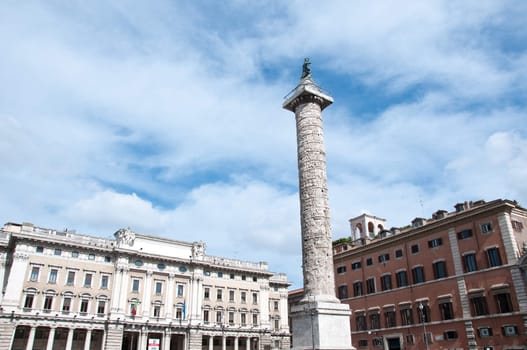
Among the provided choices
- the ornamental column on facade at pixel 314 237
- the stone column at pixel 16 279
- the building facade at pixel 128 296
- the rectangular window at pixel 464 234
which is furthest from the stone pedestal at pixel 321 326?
the stone column at pixel 16 279

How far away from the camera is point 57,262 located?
1572 inches

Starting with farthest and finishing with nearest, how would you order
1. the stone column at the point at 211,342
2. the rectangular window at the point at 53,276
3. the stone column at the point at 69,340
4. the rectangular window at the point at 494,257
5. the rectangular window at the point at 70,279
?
the stone column at the point at 211,342, the rectangular window at the point at 70,279, the rectangular window at the point at 53,276, the stone column at the point at 69,340, the rectangular window at the point at 494,257

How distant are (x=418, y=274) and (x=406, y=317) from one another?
3492 millimetres

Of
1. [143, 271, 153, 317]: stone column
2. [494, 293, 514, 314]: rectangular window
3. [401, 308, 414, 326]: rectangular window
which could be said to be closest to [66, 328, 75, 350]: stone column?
[143, 271, 153, 317]: stone column

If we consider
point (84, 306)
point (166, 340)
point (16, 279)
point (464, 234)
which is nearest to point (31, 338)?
point (84, 306)

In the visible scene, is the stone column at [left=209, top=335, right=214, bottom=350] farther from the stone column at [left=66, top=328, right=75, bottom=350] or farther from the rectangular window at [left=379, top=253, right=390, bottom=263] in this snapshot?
the rectangular window at [left=379, top=253, right=390, bottom=263]

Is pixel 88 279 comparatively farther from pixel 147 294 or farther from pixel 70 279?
pixel 147 294

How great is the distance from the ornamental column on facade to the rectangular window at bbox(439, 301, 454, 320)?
555 inches

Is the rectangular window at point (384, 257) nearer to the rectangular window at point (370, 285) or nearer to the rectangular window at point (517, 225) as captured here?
the rectangular window at point (370, 285)

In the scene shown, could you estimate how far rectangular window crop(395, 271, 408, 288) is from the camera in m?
34.6

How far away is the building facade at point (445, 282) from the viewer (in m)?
27.4

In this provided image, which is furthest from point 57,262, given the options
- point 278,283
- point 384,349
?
point 384,349

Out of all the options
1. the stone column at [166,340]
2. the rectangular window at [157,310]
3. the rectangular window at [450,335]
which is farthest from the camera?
the rectangular window at [157,310]

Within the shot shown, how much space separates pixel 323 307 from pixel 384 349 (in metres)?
18.4
